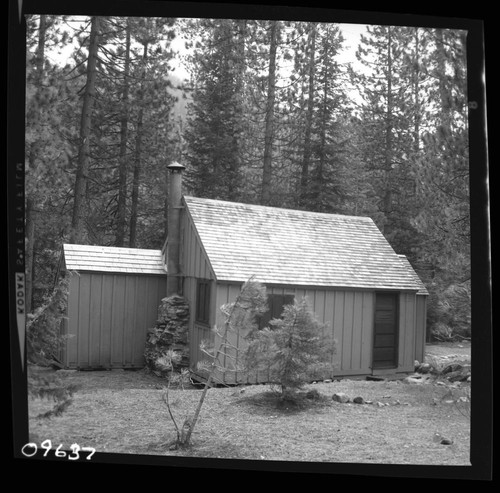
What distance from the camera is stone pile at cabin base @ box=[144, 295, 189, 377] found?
17.8 ft

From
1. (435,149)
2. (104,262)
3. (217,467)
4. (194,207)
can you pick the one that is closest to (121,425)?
(217,467)

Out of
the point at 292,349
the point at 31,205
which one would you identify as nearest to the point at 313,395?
the point at 292,349

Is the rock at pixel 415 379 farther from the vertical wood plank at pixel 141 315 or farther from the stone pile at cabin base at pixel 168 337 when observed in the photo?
the vertical wood plank at pixel 141 315

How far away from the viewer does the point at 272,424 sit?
17.3ft

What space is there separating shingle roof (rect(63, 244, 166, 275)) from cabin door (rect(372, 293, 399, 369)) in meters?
2.35

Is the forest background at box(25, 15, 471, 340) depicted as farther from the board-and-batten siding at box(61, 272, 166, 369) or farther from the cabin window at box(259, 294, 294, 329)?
the cabin window at box(259, 294, 294, 329)

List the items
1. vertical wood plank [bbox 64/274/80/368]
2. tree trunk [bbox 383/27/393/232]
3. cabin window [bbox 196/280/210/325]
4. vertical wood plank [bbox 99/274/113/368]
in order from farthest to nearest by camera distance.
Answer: cabin window [bbox 196/280/210/325], vertical wood plank [bbox 99/274/113/368], vertical wood plank [bbox 64/274/80/368], tree trunk [bbox 383/27/393/232]

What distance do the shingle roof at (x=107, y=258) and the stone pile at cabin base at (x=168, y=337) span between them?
47cm

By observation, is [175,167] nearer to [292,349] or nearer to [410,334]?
[292,349]

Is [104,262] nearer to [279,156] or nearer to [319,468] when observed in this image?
[279,156]

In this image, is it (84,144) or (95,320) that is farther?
(95,320)

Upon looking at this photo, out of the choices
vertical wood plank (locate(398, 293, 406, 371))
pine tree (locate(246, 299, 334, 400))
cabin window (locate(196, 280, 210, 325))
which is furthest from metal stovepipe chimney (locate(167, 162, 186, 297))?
vertical wood plank (locate(398, 293, 406, 371))

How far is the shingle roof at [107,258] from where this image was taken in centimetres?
552

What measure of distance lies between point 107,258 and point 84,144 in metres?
1.14
